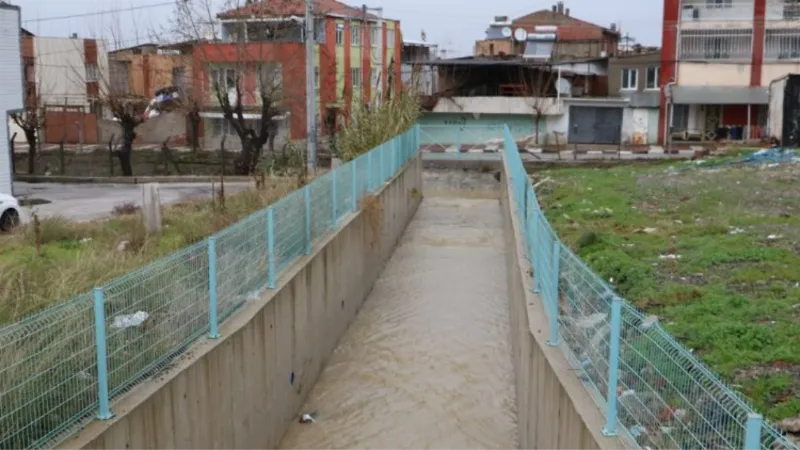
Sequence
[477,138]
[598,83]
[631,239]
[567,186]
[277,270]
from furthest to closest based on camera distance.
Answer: [598,83] < [477,138] < [567,186] < [631,239] < [277,270]

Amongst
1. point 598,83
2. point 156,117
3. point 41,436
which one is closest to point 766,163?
point 41,436

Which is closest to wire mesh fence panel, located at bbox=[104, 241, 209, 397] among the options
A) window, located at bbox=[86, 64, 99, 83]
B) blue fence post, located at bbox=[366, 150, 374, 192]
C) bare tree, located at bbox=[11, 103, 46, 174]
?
blue fence post, located at bbox=[366, 150, 374, 192]

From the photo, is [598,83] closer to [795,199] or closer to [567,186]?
[567,186]

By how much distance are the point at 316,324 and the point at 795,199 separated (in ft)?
30.4

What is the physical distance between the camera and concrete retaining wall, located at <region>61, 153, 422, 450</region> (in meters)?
6.32

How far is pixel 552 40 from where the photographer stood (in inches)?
2240

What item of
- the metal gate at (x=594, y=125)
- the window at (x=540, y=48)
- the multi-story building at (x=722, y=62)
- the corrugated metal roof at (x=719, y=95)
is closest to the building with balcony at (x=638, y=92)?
the metal gate at (x=594, y=125)

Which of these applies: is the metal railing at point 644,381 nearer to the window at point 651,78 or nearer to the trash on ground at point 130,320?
the trash on ground at point 130,320

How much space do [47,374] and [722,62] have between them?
146 ft

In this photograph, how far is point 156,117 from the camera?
49875 millimetres

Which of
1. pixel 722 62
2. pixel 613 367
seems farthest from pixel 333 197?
pixel 722 62

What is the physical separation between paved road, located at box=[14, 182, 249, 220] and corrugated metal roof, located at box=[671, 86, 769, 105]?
26.3 metres

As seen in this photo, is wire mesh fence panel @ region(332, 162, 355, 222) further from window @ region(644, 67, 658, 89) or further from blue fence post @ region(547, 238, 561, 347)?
window @ region(644, 67, 658, 89)

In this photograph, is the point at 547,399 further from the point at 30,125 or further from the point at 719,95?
the point at 719,95
